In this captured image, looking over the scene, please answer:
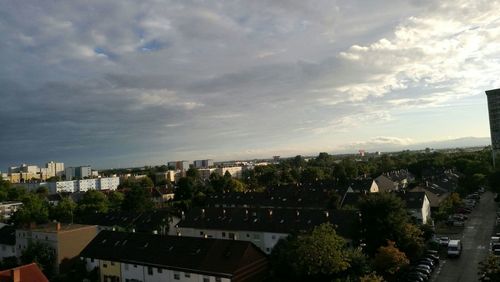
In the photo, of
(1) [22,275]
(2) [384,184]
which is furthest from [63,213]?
(2) [384,184]

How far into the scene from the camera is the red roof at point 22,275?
32.6 meters

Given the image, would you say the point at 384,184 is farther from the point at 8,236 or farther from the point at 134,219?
the point at 8,236

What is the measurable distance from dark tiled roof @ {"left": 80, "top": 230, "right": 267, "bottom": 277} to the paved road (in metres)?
16.7

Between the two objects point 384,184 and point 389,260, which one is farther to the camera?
point 384,184

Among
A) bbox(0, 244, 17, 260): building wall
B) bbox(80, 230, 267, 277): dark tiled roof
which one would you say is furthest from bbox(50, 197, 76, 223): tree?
bbox(80, 230, 267, 277): dark tiled roof

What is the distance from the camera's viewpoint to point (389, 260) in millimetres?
33781

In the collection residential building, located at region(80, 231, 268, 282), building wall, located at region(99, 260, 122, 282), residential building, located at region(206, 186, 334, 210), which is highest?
residential building, located at region(206, 186, 334, 210)

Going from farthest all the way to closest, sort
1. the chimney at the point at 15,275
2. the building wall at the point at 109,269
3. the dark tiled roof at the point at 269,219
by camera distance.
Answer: the dark tiled roof at the point at 269,219 → the building wall at the point at 109,269 → the chimney at the point at 15,275

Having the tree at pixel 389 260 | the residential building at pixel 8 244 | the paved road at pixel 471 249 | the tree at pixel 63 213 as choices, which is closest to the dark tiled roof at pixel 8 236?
the residential building at pixel 8 244

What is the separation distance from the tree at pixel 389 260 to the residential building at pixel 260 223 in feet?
21.9

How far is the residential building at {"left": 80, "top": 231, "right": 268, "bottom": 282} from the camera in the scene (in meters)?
34.2

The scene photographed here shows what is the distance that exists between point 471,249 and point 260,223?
23.7m

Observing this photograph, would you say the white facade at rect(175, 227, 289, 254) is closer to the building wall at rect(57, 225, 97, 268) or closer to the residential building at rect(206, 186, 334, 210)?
the building wall at rect(57, 225, 97, 268)

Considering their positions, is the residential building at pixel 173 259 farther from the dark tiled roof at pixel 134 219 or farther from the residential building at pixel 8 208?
the residential building at pixel 8 208
